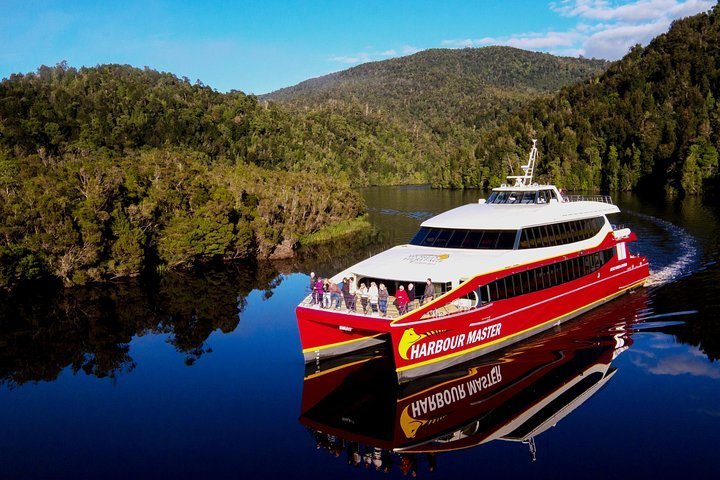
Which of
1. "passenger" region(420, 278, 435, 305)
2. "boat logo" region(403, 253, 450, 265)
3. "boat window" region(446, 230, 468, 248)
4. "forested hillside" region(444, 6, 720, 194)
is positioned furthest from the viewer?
"forested hillside" region(444, 6, 720, 194)

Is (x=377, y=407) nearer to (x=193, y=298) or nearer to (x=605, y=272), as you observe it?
(x=605, y=272)

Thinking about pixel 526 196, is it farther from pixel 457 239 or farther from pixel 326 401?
pixel 326 401

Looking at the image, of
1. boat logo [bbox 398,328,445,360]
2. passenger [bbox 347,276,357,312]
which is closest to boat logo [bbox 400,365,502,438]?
boat logo [bbox 398,328,445,360]

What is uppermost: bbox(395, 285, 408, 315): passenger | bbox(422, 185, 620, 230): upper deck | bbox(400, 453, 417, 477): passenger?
bbox(422, 185, 620, 230): upper deck

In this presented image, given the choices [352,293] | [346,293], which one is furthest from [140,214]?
[352,293]

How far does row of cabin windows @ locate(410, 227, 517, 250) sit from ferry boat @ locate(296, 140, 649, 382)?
1.8 inches

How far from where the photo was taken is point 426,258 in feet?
81.9

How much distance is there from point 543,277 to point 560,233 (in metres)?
3.28

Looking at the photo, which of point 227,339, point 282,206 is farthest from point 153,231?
point 227,339

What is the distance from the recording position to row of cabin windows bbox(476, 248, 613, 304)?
23.4 m

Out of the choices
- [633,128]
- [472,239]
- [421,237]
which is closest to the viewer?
[472,239]

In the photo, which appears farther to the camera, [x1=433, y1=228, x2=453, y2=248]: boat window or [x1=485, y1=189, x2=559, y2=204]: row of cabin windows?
[x1=485, y1=189, x2=559, y2=204]: row of cabin windows

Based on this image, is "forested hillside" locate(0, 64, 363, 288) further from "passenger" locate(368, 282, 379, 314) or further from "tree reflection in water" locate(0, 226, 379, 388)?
"passenger" locate(368, 282, 379, 314)

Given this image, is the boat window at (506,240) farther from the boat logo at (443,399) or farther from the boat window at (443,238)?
the boat logo at (443,399)
